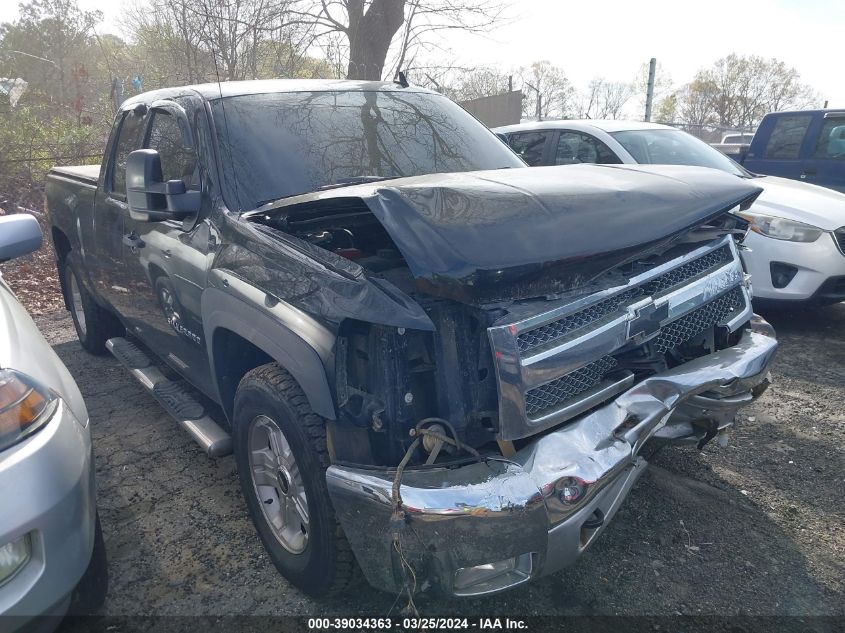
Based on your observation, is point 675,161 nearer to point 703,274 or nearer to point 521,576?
point 703,274

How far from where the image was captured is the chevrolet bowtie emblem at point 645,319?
231cm

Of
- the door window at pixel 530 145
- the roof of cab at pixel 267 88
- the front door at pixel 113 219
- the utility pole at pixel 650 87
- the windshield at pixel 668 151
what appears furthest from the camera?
the utility pole at pixel 650 87

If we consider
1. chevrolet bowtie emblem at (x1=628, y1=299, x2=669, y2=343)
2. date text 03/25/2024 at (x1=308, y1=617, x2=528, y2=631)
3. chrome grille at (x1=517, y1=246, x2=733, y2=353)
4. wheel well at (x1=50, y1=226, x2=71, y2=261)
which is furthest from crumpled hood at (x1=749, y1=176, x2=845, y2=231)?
wheel well at (x1=50, y1=226, x2=71, y2=261)

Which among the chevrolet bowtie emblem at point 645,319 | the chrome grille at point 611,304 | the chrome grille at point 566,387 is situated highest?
the chrome grille at point 611,304

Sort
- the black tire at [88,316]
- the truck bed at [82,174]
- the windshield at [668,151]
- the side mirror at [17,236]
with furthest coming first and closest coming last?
the windshield at [668,151], the black tire at [88,316], the truck bed at [82,174], the side mirror at [17,236]

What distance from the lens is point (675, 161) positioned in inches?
237

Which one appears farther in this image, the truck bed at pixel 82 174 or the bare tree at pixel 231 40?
the bare tree at pixel 231 40

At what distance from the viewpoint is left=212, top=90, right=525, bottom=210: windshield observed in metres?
2.94

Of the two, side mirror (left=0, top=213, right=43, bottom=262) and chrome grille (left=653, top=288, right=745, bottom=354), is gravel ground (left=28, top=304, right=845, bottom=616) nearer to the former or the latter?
chrome grille (left=653, top=288, right=745, bottom=354)

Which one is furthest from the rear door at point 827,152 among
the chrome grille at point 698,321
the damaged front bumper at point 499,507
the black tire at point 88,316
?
the black tire at point 88,316

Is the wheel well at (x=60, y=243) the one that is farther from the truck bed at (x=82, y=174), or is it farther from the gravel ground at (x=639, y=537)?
the gravel ground at (x=639, y=537)

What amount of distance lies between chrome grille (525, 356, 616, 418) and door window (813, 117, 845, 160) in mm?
7152

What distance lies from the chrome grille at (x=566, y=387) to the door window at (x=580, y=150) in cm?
409

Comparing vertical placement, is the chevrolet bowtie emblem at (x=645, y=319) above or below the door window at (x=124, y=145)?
below
